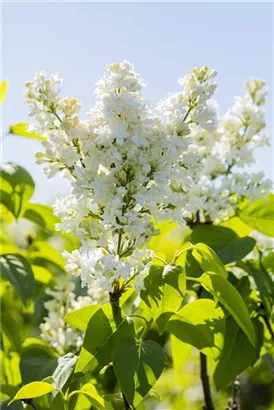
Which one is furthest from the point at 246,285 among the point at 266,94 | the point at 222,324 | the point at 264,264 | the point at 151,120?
the point at 151,120

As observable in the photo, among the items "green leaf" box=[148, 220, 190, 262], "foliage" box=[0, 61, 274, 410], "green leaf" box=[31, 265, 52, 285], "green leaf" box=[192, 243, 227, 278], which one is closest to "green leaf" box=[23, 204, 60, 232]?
"foliage" box=[0, 61, 274, 410]

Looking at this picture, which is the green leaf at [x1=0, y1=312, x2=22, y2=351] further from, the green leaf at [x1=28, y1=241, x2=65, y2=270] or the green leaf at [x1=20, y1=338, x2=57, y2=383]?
the green leaf at [x1=28, y1=241, x2=65, y2=270]

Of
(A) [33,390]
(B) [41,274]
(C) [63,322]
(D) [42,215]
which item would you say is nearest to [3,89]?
(D) [42,215]

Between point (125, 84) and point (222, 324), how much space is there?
388 millimetres

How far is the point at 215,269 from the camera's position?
1020mm

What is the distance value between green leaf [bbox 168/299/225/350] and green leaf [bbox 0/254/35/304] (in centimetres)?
38

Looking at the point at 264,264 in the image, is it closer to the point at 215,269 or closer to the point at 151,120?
the point at 215,269

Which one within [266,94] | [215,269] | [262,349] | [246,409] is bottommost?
[246,409]

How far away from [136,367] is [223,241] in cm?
46

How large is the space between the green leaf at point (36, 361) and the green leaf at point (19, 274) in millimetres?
109

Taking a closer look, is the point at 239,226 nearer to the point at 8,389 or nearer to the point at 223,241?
the point at 223,241

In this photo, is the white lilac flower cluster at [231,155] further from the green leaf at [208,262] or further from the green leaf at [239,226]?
the green leaf at [208,262]

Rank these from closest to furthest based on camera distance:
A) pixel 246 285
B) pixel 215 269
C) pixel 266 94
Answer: pixel 215 269
pixel 246 285
pixel 266 94

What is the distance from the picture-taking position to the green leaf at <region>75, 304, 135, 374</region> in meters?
0.94
